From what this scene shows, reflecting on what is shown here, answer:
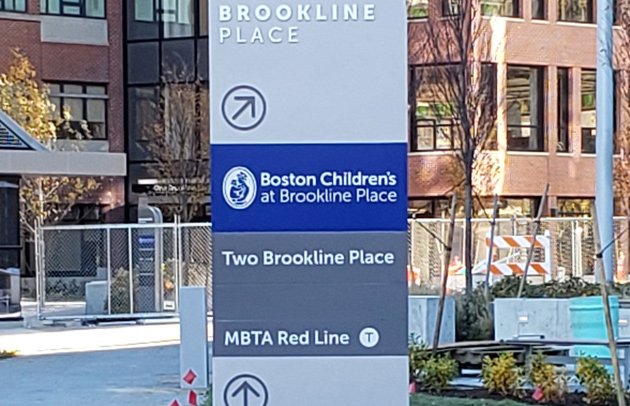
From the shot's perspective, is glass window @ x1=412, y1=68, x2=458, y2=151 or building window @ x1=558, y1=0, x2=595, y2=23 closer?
glass window @ x1=412, y1=68, x2=458, y2=151

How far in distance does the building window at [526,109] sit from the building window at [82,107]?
14.0 metres

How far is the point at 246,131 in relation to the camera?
21.2 ft

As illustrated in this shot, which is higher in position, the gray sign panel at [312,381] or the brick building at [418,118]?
the brick building at [418,118]

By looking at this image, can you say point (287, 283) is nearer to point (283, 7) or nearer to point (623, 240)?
point (283, 7)

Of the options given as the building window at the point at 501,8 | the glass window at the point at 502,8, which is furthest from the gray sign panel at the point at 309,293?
the glass window at the point at 502,8

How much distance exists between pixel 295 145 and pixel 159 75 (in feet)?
121

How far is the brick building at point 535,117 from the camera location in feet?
128

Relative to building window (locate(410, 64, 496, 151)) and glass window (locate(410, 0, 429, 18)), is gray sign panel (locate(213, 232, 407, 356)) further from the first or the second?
glass window (locate(410, 0, 429, 18))

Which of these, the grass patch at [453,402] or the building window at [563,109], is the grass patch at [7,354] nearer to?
the grass patch at [453,402]

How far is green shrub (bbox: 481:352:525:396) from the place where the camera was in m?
11.6

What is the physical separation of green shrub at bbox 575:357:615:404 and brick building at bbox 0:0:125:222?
1210 inches

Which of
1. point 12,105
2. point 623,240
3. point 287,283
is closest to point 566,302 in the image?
point 287,283

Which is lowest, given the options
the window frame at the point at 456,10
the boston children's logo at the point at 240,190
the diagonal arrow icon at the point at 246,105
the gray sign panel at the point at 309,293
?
the gray sign panel at the point at 309,293

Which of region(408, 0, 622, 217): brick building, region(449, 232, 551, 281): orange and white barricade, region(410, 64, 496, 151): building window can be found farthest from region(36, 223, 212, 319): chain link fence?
region(408, 0, 622, 217): brick building
